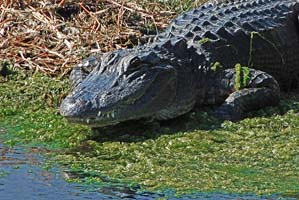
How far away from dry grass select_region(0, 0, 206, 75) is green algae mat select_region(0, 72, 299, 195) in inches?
31.1

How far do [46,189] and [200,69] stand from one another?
213 centimetres

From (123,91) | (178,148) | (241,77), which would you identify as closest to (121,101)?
(123,91)

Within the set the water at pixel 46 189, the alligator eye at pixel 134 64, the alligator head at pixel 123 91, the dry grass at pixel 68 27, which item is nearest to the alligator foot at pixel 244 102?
the alligator head at pixel 123 91

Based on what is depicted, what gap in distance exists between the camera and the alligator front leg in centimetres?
645

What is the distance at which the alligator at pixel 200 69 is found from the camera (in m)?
6.07

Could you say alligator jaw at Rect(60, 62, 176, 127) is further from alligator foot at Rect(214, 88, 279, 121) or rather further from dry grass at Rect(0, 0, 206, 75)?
dry grass at Rect(0, 0, 206, 75)

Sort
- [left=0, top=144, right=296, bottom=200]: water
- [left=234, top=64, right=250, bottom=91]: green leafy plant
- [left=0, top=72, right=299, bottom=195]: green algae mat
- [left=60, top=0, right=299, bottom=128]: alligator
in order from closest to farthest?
[left=0, top=144, right=296, bottom=200]: water, [left=0, top=72, right=299, bottom=195]: green algae mat, [left=60, top=0, right=299, bottom=128]: alligator, [left=234, top=64, right=250, bottom=91]: green leafy plant

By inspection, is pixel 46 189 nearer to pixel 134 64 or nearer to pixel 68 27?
pixel 134 64

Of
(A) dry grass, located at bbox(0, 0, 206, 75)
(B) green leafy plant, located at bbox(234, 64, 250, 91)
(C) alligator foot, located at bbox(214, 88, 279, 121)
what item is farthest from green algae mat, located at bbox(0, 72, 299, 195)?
(A) dry grass, located at bbox(0, 0, 206, 75)

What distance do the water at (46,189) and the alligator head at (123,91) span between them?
0.54 metres

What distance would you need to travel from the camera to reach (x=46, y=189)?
4.94 metres

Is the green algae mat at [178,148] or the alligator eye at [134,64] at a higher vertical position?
the alligator eye at [134,64]

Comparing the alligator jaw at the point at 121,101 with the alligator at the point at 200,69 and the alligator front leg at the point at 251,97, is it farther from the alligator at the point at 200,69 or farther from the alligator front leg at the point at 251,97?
the alligator front leg at the point at 251,97

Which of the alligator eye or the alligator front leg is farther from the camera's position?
the alligator front leg
